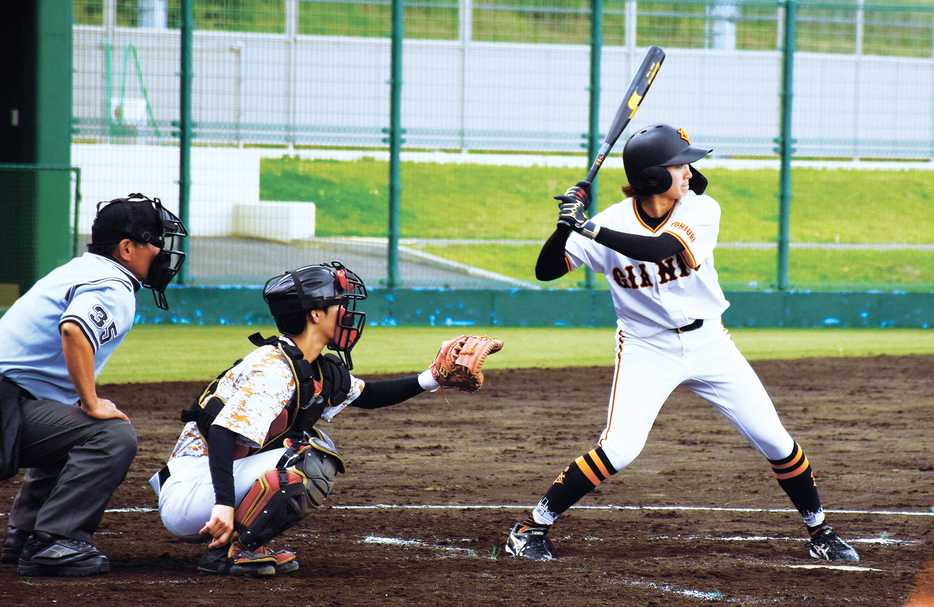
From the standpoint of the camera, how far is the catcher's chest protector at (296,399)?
3.65 meters

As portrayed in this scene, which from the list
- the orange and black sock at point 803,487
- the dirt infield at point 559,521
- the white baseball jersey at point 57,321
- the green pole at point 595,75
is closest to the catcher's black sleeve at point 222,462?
the dirt infield at point 559,521

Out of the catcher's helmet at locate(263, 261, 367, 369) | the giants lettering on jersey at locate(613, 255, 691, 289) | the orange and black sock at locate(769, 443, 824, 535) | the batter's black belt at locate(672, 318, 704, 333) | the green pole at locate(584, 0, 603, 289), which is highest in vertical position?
the green pole at locate(584, 0, 603, 289)

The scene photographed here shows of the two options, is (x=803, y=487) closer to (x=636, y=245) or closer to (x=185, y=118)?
(x=636, y=245)

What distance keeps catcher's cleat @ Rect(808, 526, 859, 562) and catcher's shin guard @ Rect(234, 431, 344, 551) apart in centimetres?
189

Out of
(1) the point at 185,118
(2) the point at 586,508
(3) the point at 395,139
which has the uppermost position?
(1) the point at 185,118

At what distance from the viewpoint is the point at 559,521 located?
4.80 meters

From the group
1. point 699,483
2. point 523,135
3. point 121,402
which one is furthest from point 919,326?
point 121,402

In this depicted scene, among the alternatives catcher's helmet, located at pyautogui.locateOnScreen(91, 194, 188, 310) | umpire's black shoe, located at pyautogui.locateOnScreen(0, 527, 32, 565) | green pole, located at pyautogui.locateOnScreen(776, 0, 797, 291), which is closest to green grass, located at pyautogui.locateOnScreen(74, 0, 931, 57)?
green pole, located at pyautogui.locateOnScreen(776, 0, 797, 291)

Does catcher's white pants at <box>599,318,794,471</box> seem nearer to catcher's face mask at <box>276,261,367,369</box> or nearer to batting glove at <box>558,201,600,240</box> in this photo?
batting glove at <box>558,201,600,240</box>

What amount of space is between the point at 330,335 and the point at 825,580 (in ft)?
6.42

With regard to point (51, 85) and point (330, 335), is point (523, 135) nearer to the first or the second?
point (51, 85)

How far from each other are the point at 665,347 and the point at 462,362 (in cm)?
81

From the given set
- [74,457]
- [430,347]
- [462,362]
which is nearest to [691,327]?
[462,362]

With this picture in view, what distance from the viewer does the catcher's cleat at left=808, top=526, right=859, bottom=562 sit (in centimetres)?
404
